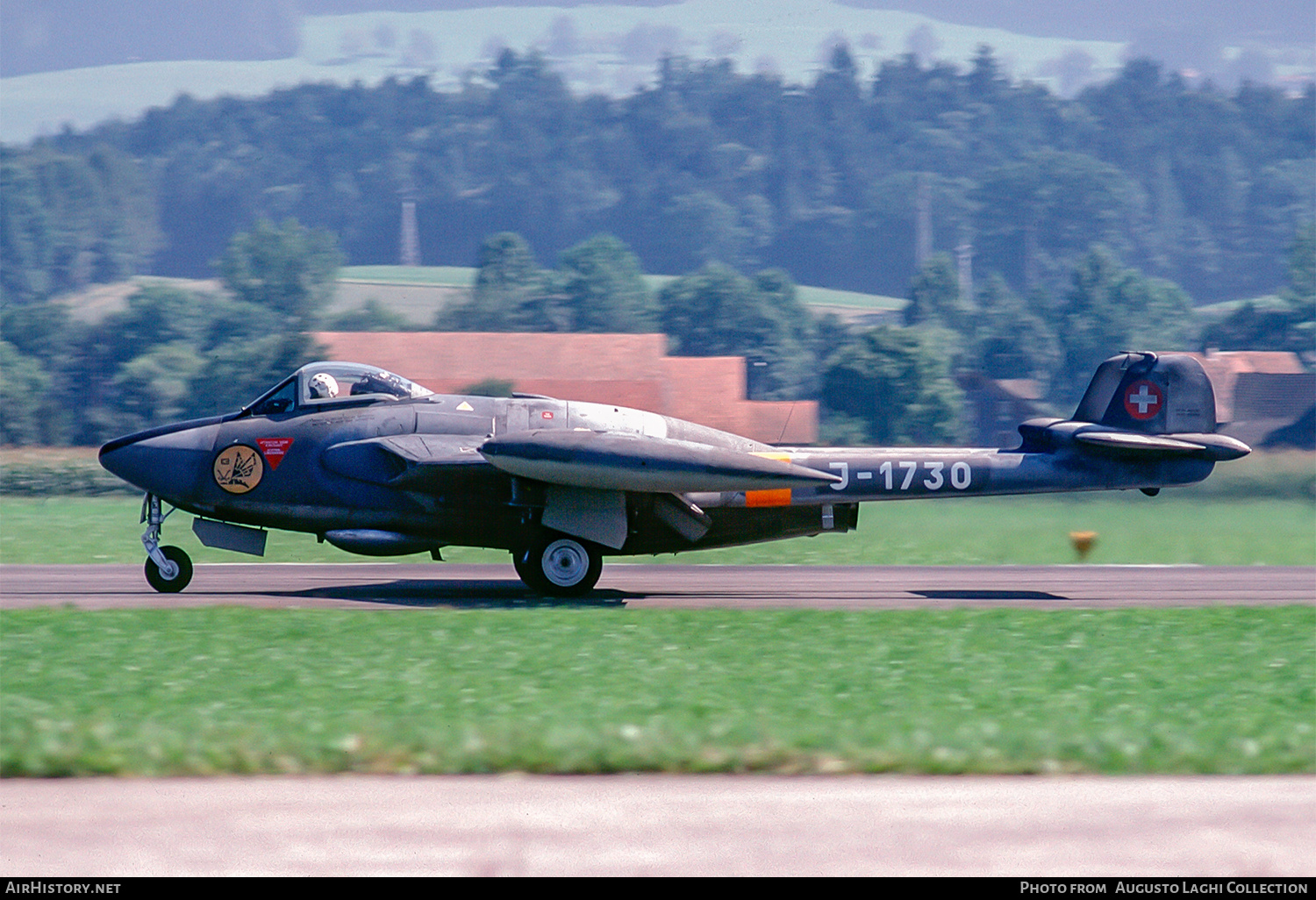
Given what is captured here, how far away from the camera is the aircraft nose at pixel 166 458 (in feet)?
56.5

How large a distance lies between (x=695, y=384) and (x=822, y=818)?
51.8m

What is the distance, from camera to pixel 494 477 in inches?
→ 669

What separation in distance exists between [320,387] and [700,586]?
587 centimetres

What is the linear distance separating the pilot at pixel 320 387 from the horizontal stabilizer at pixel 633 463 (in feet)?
8.37

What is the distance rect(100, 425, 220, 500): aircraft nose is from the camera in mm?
17219

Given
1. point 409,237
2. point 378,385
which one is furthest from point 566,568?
point 409,237

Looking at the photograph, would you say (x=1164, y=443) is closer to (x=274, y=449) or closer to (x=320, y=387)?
(x=320, y=387)

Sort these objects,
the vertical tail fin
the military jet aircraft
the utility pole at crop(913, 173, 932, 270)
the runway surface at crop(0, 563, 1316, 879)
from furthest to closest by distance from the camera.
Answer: the utility pole at crop(913, 173, 932, 270), the vertical tail fin, the military jet aircraft, the runway surface at crop(0, 563, 1316, 879)

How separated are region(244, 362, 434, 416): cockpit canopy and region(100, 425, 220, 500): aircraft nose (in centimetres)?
78

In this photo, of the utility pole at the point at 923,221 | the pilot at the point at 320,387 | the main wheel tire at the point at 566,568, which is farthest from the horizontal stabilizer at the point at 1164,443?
the utility pole at the point at 923,221

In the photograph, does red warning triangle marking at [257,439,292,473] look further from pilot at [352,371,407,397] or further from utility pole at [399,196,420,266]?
utility pole at [399,196,420,266]

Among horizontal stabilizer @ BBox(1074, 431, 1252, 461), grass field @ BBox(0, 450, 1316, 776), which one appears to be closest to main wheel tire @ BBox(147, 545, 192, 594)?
grass field @ BBox(0, 450, 1316, 776)

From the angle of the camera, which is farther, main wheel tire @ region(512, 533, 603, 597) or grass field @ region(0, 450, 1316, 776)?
main wheel tire @ region(512, 533, 603, 597)

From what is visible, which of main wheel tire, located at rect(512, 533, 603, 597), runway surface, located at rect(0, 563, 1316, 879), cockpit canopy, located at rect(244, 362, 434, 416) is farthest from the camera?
cockpit canopy, located at rect(244, 362, 434, 416)
